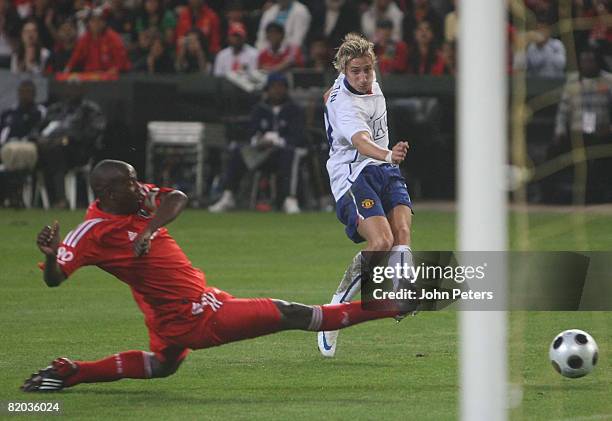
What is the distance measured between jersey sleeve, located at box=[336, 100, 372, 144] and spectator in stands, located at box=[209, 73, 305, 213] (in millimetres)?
10559

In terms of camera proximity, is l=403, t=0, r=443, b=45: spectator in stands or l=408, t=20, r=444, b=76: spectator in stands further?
l=403, t=0, r=443, b=45: spectator in stands

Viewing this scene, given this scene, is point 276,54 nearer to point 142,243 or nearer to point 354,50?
point 354,50

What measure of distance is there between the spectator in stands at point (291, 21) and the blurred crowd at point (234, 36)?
0.05 ft

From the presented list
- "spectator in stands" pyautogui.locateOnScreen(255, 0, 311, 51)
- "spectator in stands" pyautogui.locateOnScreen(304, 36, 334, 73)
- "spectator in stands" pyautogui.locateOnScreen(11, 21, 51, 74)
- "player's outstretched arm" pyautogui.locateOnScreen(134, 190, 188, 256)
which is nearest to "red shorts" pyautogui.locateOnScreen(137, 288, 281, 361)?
"player's outstretched arm" pyautogui.locateOnScreen(134, 190, 188, 256)

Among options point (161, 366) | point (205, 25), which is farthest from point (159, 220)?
point (205, 25)

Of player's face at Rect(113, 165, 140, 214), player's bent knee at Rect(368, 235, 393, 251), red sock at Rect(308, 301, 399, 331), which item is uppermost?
player's face at Rect(113, 165, 140, 214)

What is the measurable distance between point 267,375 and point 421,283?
1061 mm

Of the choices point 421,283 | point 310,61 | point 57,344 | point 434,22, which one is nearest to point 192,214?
point 310,61

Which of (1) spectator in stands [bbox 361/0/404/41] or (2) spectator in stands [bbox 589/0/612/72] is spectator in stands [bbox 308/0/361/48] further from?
(2) spectator in stands [bbox 589/0/612/72]

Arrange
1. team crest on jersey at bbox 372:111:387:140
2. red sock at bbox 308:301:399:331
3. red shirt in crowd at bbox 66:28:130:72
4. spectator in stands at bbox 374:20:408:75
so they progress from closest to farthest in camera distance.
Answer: red sock at bbox 308:301:399:331 → team crest on jersey at bbox 372:111:387:140 → spectator in stands at bbox 374:20:408:75 → red shirt in crowd at bbox 66:28:130:72

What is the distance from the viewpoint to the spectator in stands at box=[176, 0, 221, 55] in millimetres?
21984

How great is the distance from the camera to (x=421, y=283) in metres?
8.14

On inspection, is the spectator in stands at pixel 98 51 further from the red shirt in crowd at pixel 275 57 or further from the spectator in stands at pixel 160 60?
the red shirt in crowd at pixel 275 57

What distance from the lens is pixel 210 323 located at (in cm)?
730
